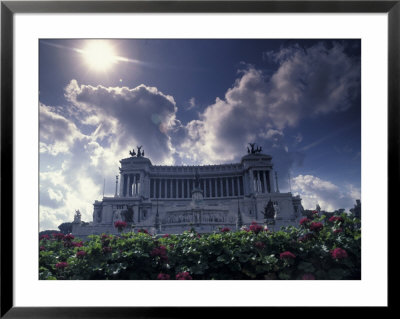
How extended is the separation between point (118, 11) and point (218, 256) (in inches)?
158

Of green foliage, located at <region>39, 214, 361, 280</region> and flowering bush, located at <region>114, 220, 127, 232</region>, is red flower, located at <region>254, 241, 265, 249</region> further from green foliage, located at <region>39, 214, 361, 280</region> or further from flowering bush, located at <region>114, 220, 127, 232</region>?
flowering bush, located at <region>114, 220, 127, 232</region>

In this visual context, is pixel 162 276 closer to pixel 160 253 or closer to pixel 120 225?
pixel 160 253

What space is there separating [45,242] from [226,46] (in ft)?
14.3

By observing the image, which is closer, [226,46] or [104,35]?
[104,35]

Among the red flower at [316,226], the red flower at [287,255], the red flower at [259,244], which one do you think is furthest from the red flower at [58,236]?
the red flower at [316,226]

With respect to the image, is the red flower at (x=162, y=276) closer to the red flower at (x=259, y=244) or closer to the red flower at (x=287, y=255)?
the red flower at (x=259, y=244)

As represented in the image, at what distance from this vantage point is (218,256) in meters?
5.52

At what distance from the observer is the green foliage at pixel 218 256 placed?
5320 mm

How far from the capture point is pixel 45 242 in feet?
17.7

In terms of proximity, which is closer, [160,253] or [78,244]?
[160,253]

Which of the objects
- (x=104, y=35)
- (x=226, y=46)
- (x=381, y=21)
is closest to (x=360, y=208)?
(x=381, y=21)

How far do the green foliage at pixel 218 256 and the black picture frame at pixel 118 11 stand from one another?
551 mm

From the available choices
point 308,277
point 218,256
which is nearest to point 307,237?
point 308,277

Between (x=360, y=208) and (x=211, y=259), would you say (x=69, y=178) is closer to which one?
(x=211, y=259)
